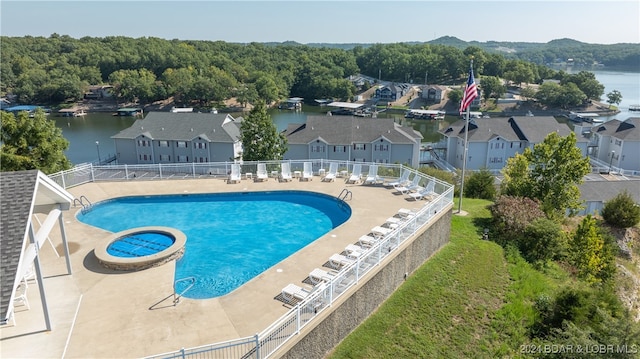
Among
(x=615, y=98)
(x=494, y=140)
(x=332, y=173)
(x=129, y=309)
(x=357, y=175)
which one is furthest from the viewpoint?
(x=615, y=98)

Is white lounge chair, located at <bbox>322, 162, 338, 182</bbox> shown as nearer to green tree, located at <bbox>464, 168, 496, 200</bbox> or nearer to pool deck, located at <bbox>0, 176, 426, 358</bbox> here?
pool deck, located at <bbox>0, 176, 426, 358</bbox>

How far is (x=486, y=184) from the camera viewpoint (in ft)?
92.2

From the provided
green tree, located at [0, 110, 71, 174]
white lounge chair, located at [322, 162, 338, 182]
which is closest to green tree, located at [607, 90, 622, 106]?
white lounge chair, located at [322, 162, 338, 182]

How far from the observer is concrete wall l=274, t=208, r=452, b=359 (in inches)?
437

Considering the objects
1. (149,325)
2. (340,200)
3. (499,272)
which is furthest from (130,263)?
(499,272)

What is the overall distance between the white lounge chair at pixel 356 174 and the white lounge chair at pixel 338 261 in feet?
31.6

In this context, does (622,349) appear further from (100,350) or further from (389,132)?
(389,132)

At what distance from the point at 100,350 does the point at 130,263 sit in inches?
174

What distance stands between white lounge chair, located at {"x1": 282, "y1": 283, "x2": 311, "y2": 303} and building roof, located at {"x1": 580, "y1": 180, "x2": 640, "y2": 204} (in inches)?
1226

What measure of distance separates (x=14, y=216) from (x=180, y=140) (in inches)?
1501

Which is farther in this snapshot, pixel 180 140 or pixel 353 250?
pixel 180 140

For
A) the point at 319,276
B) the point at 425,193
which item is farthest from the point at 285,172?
the point at 319,276

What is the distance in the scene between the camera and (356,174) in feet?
78.1

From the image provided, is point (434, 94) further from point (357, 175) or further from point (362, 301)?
point (362, 301)
